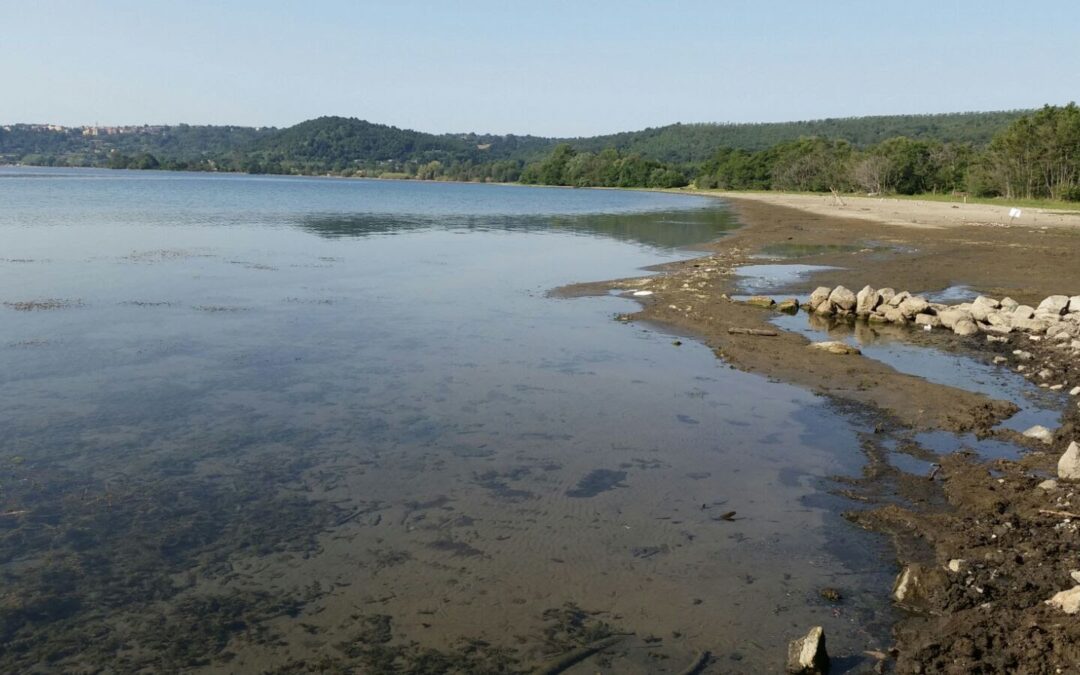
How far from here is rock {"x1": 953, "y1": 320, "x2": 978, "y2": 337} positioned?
65.8 feet

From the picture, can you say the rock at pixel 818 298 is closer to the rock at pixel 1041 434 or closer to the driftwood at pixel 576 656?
the rock at pixel 1041 434

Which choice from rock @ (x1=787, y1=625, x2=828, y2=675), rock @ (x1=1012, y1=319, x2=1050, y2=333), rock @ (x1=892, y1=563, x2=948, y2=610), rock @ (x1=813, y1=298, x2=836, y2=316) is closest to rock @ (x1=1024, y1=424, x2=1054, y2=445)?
rock @ (x1=892, y1=563, x2=948, y2=610)

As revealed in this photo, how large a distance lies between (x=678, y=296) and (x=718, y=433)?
1299 cm

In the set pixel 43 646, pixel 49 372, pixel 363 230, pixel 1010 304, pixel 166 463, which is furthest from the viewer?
pixel 363 230

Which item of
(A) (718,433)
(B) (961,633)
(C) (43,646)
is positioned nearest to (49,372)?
(C) (43,646)

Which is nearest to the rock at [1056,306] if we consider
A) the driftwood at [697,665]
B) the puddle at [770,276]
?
the puddle at [770,276]

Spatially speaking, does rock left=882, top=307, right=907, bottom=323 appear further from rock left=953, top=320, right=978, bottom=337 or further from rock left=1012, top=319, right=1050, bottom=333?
rock left=1012, top=319, right=1050, bottom=333

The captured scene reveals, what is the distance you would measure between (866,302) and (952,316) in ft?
8.15

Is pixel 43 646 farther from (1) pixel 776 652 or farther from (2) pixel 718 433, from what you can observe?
(2) pixel 718 433

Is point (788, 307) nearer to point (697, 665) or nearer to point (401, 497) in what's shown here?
point (401, 497)

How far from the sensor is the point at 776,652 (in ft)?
22.9

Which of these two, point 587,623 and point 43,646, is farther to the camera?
point 587,623

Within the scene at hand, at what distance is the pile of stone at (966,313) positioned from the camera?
19.0 meters

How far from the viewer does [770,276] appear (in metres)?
31.1
